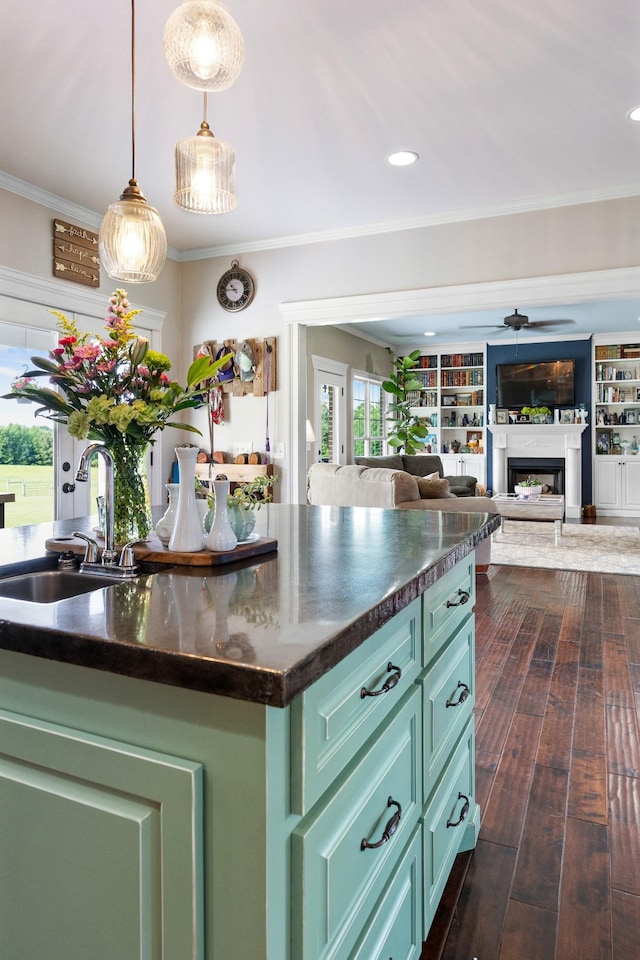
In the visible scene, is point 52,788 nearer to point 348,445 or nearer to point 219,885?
point 219,885

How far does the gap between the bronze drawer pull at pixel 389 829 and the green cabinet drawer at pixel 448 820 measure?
28 centimetres

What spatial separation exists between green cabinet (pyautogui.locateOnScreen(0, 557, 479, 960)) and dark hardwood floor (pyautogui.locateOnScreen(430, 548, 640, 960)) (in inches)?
24.8

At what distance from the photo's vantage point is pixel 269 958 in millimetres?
753

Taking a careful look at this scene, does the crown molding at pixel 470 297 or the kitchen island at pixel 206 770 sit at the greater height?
the crown molding at pixel 470 297

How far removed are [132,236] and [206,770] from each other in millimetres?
1747

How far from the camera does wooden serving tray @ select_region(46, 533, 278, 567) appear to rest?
1.35 metres

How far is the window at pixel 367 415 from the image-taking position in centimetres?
874

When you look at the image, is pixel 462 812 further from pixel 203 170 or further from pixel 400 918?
pixel 203 170

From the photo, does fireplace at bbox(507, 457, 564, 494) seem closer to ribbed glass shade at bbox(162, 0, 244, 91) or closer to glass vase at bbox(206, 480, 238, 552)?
ribbed glass shade at bbox(162, 0, 244, 91)

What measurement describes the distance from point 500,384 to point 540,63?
756 centimetres

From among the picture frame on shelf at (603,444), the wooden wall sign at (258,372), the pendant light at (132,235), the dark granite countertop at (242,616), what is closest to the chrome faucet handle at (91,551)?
the dark granite countertop at (242,616)

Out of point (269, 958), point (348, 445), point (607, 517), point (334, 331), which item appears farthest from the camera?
point (607, 517)

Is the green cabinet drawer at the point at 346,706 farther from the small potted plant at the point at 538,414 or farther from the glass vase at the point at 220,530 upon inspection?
the small potted plant at the point at 538,414

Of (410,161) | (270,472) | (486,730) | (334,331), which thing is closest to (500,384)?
(334,331)
